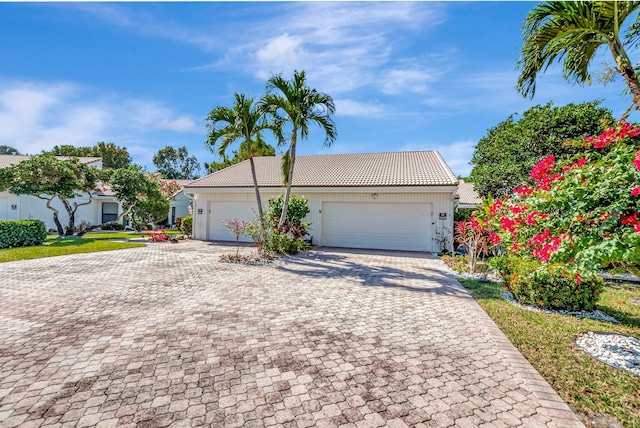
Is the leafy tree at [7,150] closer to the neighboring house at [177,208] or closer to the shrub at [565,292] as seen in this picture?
the neighboring house at [177,208]

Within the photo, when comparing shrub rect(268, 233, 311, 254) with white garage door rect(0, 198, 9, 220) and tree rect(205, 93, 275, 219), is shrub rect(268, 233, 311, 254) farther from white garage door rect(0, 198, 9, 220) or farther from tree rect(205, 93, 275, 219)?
white garage door rect(0, 198, 9, 220)

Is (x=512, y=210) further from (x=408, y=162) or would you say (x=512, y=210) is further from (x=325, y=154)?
(x=325, y=154)

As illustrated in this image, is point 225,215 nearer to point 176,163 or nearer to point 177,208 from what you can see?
point 177,208

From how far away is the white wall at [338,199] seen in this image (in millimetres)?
13086

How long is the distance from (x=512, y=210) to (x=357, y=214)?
1042 cm

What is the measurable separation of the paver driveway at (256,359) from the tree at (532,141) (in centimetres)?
906

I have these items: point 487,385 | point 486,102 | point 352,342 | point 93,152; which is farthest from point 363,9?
point 93,152

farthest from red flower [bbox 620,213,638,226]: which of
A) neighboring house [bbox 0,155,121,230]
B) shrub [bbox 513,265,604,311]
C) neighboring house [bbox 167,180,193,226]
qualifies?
neighboring house [bbox 167,180,193,226]

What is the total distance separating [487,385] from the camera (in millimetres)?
3018

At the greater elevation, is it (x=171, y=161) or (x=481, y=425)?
(x=171, y=161)

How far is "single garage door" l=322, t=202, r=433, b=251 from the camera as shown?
13.6m

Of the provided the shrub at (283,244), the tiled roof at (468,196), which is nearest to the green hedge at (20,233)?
the shrub at (283,244)

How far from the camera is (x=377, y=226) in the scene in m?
14.2

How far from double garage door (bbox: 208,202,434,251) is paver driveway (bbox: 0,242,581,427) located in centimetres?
690
